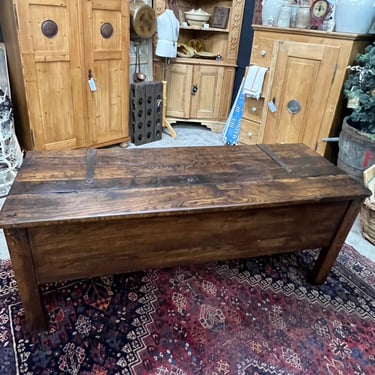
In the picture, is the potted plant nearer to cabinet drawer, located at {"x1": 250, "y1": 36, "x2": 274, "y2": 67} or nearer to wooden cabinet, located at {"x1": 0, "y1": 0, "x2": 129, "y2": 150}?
cabinet drawer, located at {"x1": 250, "y1": 36, "x2": 274, "y2": 67}

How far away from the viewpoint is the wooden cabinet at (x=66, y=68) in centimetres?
235

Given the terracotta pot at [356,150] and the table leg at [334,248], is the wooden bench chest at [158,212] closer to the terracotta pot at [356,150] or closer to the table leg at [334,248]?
the table leg at [334,248]

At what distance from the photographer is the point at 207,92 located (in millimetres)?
3707

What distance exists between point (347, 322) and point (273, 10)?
2481mm

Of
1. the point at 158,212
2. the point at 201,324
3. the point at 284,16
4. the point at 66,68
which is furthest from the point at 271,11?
the point at 201,324

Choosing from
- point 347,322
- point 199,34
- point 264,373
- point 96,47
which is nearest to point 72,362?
point 264,373

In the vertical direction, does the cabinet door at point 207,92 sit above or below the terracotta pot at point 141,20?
below

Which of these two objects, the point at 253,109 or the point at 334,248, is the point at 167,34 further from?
the point at 334,248

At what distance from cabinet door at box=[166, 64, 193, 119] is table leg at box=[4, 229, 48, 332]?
9.21 ft

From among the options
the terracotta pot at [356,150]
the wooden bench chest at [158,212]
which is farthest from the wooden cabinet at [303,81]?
the wooden bench chest at [158,212]

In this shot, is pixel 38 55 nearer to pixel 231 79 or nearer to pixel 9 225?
pixel 9 225

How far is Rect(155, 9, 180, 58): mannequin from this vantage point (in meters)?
3.15

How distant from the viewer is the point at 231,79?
3682 mm

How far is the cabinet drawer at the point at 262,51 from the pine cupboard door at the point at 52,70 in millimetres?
1494
